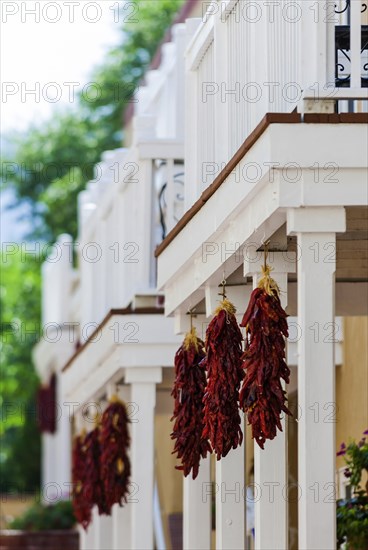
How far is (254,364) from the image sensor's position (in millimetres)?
7734

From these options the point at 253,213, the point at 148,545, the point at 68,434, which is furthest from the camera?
the point at 68,434

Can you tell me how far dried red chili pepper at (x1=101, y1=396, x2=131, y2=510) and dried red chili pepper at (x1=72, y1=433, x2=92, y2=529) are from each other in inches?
28.4

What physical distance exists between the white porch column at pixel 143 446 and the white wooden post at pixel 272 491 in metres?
4.24

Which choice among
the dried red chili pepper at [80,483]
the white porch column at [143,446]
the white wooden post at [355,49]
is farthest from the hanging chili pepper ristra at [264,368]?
the dried red chili pepper at [80,483]

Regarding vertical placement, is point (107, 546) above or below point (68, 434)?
below

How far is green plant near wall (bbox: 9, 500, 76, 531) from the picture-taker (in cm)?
2153

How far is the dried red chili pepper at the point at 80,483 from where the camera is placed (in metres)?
13.8

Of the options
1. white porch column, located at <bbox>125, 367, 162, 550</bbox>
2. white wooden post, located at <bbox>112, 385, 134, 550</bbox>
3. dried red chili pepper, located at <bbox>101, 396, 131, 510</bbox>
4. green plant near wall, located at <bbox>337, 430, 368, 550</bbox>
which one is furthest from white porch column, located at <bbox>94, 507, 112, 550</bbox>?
green plant near wall, located at <bbox>337, 430, 368, 550</bbox>

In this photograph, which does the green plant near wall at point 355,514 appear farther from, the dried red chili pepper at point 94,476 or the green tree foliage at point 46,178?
the green tree foliage at point 46,178

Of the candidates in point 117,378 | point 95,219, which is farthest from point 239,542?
point 95,219

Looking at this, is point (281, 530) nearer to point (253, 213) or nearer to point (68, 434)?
point (253, 213)

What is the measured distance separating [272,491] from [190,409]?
5.00 ft

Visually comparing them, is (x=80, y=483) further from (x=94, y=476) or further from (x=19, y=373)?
(x=19, y=373)

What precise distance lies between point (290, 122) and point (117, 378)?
616 centimetres
